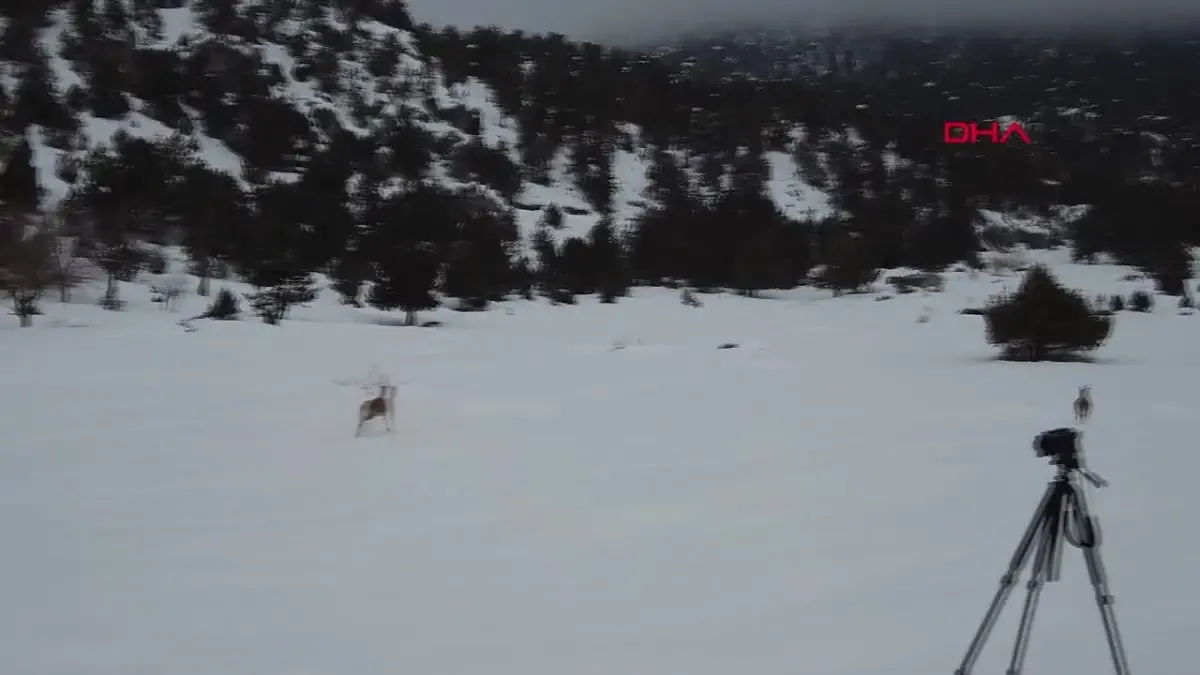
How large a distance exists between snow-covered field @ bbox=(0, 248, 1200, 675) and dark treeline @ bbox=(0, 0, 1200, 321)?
36.6ft

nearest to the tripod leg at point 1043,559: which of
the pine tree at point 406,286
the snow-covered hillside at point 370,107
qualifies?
the pine tree at point 406,286

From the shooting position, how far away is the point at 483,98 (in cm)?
5925

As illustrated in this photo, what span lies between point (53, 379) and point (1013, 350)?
14747 mm

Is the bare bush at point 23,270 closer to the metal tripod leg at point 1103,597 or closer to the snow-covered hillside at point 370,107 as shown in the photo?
the metal tripod leg at point 1103,597

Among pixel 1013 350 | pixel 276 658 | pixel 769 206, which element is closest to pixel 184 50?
pixel 769 206

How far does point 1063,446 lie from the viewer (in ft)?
8.65

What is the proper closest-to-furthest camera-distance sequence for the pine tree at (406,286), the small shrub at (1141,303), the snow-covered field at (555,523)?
the snow-covered field at (555,523), the pine tree at (406,286), the small shrub at (1141,303)

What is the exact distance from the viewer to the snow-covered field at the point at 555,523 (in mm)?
3326

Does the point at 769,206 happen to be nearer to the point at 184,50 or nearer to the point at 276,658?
the point at 184,50

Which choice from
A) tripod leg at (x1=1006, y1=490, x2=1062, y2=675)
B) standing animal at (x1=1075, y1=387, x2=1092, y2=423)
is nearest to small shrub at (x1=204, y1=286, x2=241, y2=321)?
standing animal at (x1=1075, y1=387, x2=1092, y2=423)

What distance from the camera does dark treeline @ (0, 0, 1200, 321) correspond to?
27500mm

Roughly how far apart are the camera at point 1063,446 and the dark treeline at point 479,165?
17.1 m

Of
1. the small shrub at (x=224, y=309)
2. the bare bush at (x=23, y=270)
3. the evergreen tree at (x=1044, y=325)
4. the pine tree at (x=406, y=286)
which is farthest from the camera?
the pine tree at (x=406, y=286)

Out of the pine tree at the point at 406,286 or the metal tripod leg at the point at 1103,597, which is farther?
the pine tree at the point at 406,286
